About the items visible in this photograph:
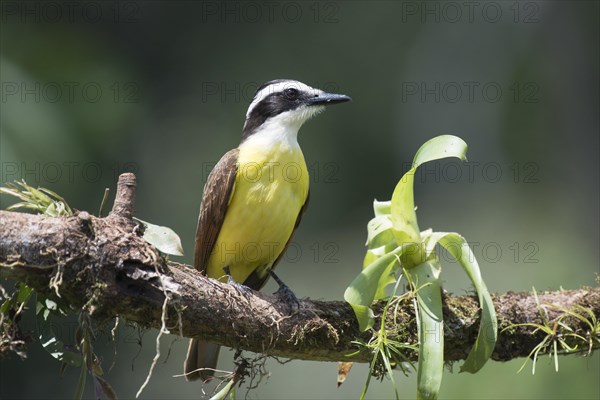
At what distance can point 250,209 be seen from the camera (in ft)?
17.5

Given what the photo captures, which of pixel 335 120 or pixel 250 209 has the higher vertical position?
pixel 335 120

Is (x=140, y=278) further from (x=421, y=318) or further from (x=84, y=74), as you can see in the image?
(x=84, y=74)

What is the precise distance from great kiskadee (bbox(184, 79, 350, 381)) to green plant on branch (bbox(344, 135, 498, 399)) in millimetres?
977

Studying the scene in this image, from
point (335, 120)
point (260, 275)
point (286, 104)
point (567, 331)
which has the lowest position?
point (567, 331)

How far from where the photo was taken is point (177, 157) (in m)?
11.2

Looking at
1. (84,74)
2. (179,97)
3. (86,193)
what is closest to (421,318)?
(86,193)

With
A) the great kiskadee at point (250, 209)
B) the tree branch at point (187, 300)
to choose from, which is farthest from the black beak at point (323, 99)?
the tree branch at point (187, 300)

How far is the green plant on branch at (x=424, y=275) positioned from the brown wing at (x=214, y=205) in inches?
46.6

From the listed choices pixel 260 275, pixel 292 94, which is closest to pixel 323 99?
pixel 292 94

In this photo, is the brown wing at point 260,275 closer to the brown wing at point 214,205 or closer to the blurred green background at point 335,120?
the brown wing at point 214,205

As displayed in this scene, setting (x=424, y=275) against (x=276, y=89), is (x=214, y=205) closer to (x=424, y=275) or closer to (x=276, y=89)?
(x=276, y=89)

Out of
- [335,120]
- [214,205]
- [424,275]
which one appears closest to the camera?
[424,275]

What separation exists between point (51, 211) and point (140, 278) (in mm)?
504

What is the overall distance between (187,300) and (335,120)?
7.96m
